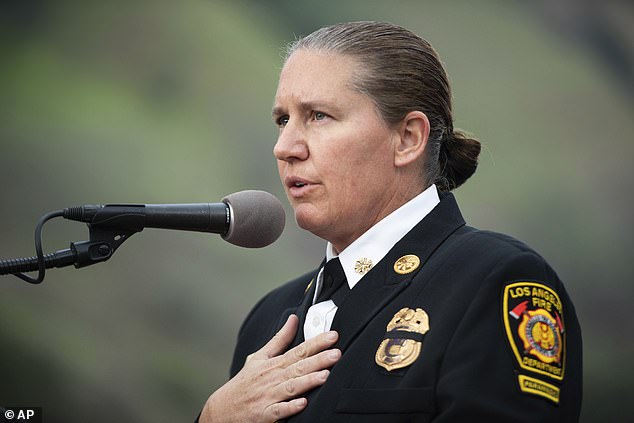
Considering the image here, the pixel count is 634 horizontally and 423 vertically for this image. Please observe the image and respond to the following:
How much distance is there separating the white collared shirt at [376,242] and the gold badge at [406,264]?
0.08m

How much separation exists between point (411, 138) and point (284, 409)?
0.76 meters

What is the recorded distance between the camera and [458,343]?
67.9 inches

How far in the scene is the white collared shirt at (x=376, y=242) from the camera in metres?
2.10

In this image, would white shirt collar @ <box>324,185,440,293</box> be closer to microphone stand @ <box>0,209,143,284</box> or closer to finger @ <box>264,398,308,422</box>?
finger @ <box>264,398,308,422</box>

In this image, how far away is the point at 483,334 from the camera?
172cm

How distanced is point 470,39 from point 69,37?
1.78 m

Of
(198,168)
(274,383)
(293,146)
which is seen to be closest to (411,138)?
(293,146)

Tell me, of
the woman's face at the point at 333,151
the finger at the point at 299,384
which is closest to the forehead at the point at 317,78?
the woman's face at the point at 333,151

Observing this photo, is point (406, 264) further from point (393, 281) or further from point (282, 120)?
point (282, 120)

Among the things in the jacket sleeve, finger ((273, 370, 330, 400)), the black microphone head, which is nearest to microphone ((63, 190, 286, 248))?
the black microphone head

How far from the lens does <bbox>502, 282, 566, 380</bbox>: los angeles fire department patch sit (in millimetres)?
1702

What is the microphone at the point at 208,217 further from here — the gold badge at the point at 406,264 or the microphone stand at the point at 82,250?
the gold badge at the point at 406,264

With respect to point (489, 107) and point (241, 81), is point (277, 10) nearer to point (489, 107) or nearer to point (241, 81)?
point (241, 81)

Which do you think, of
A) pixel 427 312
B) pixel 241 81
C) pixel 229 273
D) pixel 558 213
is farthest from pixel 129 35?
pixel 427 312
